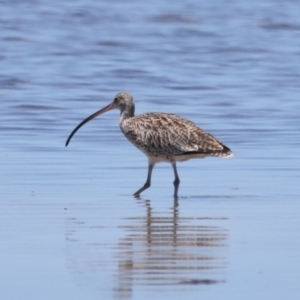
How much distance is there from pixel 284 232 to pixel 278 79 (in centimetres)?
1464

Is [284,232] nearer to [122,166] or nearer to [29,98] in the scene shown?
[122,166]

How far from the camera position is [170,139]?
38.3 feet

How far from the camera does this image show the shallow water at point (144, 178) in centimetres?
729

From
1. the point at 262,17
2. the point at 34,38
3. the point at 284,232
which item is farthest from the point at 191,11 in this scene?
the point at 284,232

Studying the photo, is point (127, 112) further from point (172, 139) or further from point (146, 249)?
point (146, 249)

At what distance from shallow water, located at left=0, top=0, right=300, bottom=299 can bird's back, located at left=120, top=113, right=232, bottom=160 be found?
1.05 feet

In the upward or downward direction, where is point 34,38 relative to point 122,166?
downward

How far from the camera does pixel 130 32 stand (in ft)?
104

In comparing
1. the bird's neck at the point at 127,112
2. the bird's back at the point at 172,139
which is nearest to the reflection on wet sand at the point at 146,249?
the bird's back at the point at 172,139

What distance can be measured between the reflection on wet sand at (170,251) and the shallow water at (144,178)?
0.05 feet

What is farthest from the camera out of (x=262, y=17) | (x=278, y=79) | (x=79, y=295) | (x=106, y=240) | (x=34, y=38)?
(x=262, y=17)

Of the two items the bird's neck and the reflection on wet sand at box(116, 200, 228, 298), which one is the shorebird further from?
the reflection on wet sand at box(116, 200, 228, 298)

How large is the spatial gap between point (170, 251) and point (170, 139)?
376cm

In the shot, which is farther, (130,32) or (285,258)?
(130,32)
